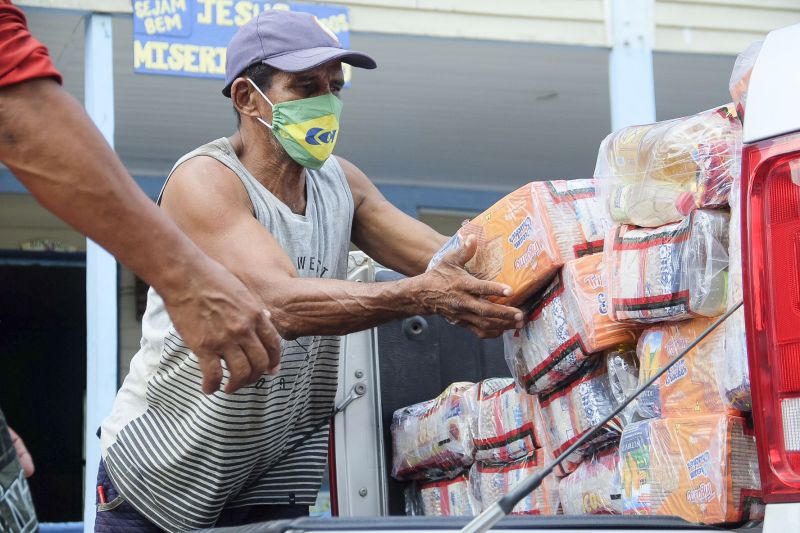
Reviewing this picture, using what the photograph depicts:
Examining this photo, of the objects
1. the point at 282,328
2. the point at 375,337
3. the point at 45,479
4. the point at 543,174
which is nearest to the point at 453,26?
the point at 543,174

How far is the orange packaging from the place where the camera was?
98.8 inches

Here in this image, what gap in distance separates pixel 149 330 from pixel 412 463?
0.80 meters

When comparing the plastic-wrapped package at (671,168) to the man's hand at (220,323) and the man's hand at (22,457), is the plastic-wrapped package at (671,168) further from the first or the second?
the man's hand at (22,457)

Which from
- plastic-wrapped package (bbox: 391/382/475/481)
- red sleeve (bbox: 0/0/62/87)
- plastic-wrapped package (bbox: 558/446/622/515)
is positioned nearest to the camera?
red sleeve (bbox: 0/0/62/87)

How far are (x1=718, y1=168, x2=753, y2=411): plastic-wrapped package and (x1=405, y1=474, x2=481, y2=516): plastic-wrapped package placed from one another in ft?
3.47

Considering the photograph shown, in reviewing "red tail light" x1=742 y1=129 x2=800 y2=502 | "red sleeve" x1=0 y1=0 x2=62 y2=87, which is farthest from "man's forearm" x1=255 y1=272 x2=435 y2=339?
"red sleeve" x1=0 y1=0 x2=62 y2=87

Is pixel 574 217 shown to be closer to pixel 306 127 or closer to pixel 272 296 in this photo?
pixel 272 296

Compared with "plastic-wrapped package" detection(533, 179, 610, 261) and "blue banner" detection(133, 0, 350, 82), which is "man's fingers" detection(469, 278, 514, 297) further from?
"blue banner" detection(133, 0, 350, 82)

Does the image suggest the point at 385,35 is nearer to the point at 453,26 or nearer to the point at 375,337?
the point at 453,26

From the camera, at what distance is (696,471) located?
2.21 meters

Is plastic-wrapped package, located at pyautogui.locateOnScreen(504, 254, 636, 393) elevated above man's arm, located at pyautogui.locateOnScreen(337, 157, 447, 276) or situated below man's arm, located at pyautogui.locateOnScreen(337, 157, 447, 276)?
below

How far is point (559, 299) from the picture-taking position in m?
2.66

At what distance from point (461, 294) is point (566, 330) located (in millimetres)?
297

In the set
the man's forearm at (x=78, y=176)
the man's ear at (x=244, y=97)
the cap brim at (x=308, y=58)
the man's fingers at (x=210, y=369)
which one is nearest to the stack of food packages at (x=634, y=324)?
the cap brim at (x=308, y=58)
